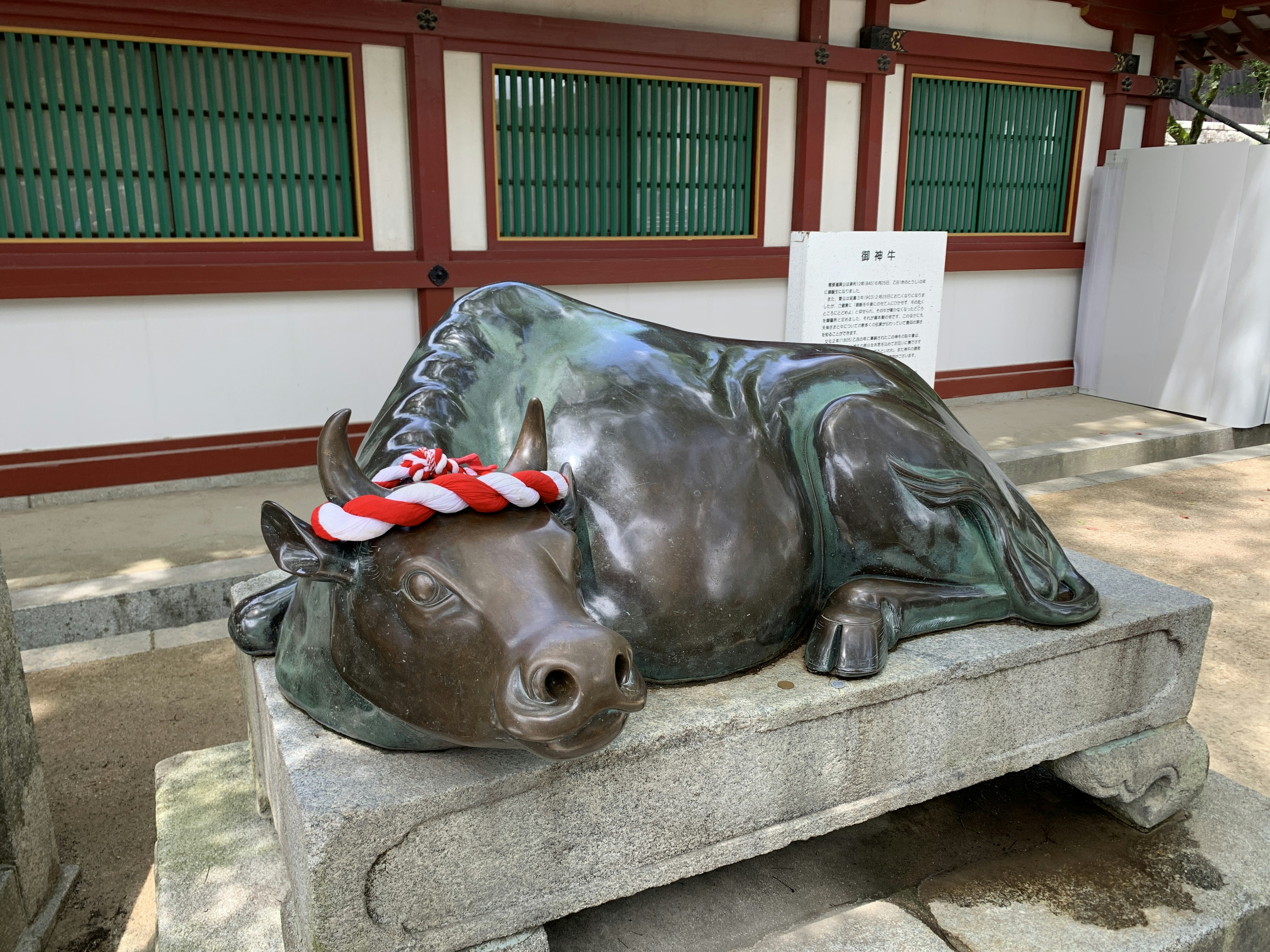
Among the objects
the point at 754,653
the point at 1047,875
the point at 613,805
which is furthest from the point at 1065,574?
the point at 613,805

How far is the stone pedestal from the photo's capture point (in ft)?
8.60

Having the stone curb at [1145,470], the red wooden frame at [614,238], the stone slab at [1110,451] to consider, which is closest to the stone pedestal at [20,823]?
the red wooden frame at [614,238]

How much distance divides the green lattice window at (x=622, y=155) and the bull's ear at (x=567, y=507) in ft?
18.3

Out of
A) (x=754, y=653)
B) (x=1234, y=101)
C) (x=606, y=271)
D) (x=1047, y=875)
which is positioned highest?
(x=1234, y=101)

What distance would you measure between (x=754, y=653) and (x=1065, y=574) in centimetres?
99

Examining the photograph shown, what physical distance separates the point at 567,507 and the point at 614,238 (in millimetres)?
5991

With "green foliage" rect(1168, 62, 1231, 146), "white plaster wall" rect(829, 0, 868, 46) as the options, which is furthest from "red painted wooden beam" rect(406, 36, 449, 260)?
"green foliage" rect(1168, 62, 1231, 146)

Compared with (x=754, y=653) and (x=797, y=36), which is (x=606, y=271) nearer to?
(x=797, y=36)

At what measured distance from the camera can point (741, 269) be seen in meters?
7.93

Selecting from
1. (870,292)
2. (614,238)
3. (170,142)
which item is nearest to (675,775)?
(870,292)

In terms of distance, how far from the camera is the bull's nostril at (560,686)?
1417 mm

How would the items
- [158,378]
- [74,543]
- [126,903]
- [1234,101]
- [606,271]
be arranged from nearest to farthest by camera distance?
[126,903]
[74,543]
[158,378]
[606,271]
[1234,101]

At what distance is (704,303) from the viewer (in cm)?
798

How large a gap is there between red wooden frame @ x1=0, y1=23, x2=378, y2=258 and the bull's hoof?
531 centimetres
